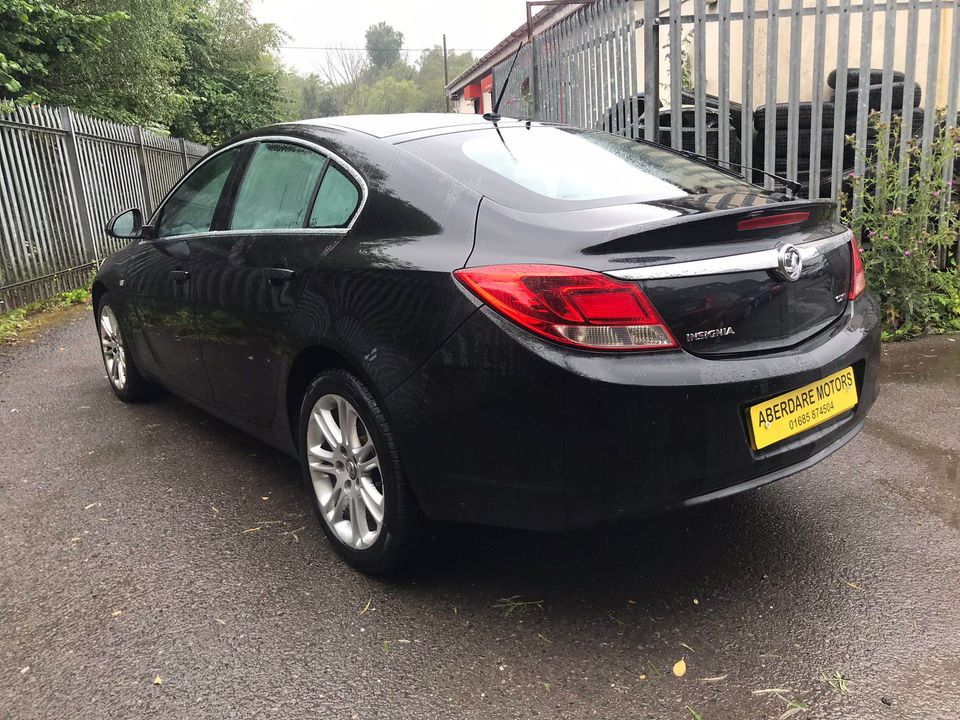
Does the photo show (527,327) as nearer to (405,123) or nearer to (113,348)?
(405,123)

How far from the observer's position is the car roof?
313 cm

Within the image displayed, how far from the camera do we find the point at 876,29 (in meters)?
8.18

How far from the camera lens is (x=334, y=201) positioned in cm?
301

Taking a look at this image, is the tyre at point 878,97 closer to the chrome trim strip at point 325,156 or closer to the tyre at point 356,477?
the chrome trim strip at point 325,156

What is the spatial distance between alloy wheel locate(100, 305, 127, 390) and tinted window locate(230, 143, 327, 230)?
5.61 feet

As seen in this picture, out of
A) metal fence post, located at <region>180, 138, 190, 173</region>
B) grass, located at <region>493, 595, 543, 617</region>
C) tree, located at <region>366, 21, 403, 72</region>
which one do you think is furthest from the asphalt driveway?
tree, located at <region>366, 21, 403, 72</region>

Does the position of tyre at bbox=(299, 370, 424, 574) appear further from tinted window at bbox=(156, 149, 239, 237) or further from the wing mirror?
the wing mirror

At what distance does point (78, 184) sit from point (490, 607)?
30.1 ft

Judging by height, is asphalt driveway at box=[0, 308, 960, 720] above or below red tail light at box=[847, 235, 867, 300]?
below

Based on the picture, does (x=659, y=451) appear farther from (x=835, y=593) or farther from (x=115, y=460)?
(x=115, y=460)

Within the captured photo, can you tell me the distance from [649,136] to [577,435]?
4682 millimetres

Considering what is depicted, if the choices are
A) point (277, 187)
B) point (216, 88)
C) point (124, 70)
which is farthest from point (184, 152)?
point (277, 187)

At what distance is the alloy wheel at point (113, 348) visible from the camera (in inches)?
192

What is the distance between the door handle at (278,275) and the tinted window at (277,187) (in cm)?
20
